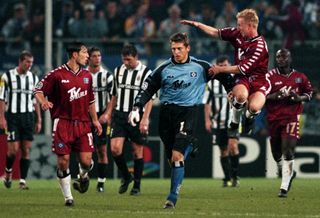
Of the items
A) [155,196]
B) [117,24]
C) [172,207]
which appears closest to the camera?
[172,207]

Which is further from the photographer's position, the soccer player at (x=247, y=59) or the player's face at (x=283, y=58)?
the player's face at (x=283, y=58)

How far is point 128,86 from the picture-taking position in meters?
17.9

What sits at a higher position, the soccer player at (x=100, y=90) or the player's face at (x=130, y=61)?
the player's face at (x=130, y=61)

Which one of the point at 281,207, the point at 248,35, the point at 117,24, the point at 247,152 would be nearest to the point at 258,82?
the point at 248,35

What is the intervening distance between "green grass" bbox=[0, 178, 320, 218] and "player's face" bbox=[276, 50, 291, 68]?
2.06 metres

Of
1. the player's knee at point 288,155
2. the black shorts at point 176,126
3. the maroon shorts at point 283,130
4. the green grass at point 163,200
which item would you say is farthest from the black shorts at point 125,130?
the black shorts at point 176,126

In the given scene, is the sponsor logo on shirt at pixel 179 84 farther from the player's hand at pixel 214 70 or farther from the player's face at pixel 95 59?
the player's face at pixel 95 59

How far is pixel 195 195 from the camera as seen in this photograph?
1728 centimetres

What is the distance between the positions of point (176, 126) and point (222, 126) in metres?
6.52

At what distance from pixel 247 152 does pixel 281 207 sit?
9.81m

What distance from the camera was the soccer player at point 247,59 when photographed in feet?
48.8

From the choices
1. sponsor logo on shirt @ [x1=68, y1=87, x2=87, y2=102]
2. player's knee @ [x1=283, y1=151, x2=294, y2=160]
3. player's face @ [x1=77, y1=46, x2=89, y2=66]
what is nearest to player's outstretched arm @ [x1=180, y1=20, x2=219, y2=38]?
player's face @ [x1=77, y1=46, x2=89, y2=66]

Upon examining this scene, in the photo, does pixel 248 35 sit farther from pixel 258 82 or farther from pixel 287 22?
pixel 287 22

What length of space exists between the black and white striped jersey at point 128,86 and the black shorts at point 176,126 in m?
3.44
